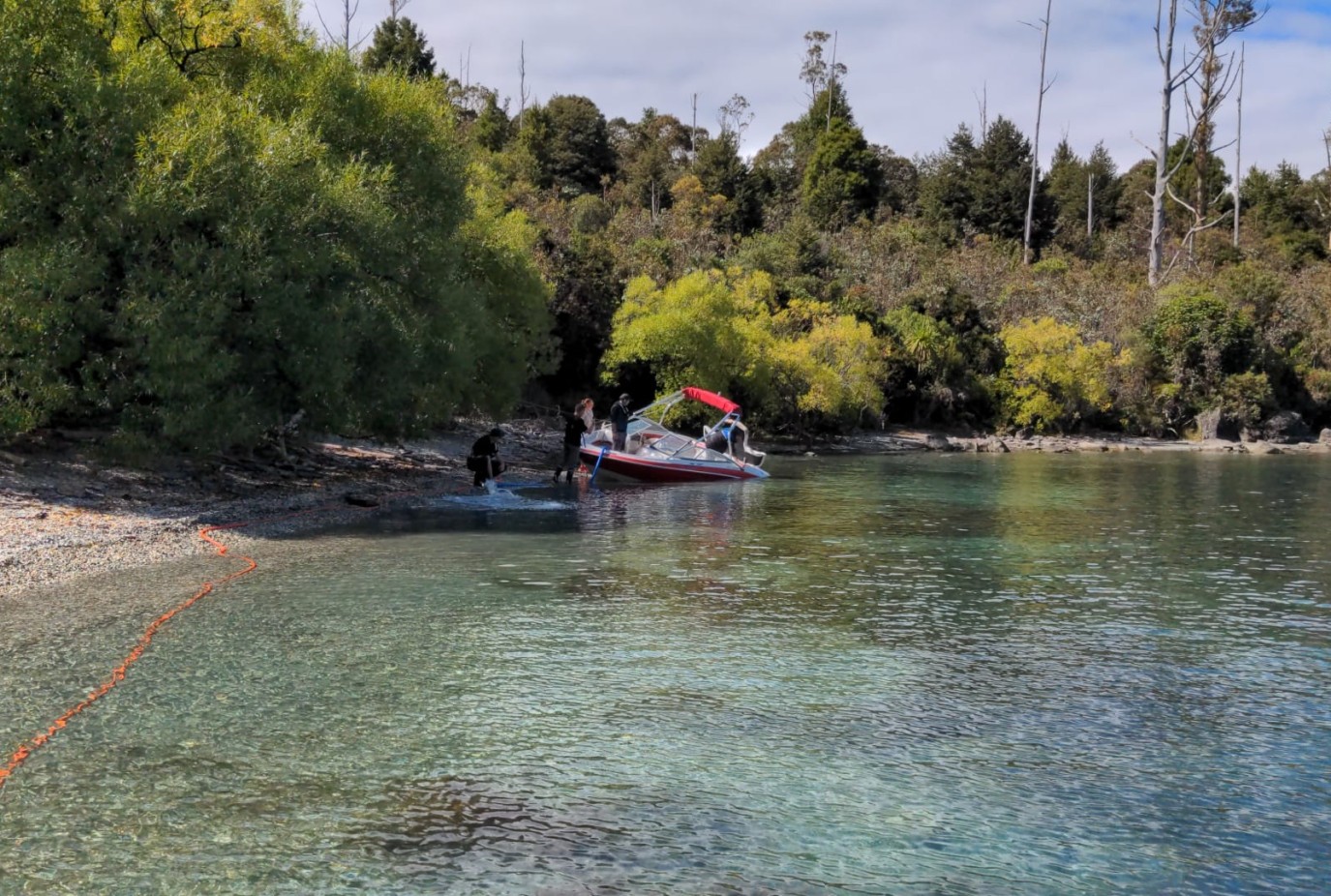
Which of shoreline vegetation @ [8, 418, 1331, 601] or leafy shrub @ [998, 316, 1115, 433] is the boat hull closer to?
shoreline vegetation @ [8, 418, 1331, 601]

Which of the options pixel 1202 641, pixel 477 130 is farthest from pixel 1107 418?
pixel 1202 641

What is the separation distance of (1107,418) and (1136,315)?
591 cm

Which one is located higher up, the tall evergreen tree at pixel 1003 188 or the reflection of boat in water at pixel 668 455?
the tall evergreen tree at pixel 1003 188

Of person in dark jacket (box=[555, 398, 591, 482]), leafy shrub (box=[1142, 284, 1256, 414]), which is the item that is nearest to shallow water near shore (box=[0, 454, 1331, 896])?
person in dark jacket (box=[555, 398, 591, 482])

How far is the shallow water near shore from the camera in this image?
746 centimetres

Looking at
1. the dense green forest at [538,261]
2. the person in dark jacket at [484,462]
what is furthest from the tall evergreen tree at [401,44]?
the person in dark jacket at [484,462]

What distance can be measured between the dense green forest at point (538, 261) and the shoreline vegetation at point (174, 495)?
3.78ft

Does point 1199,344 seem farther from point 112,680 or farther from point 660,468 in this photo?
point 112,680

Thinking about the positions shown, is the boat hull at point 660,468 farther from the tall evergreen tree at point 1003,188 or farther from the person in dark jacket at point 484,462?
the tall evergreen tree at point 1003,188

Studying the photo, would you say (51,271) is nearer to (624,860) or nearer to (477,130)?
(624,860)

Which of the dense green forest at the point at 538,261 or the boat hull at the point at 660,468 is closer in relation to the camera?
the dense green forest at the point at 538,261

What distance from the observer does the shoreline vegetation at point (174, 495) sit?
17.2m

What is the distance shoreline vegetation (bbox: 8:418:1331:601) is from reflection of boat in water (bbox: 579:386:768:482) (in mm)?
1972

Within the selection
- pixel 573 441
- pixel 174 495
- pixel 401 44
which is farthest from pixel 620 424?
pixel 401 44
